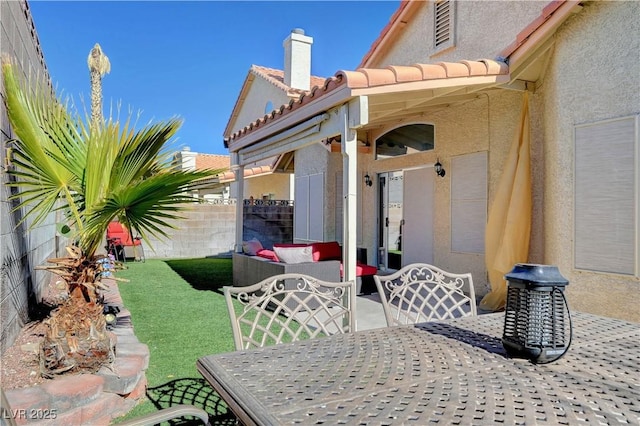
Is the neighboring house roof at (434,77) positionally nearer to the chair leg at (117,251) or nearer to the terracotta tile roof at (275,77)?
the chair leg at (117,251)

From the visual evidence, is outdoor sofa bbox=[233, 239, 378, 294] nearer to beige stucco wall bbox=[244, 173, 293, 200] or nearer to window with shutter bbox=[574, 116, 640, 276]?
window with shutter bbox=[574, 116, 640, 276]

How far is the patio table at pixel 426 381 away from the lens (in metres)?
1.64

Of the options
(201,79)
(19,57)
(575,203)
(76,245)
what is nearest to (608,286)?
(575,203)

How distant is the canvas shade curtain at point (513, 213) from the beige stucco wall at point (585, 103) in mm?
360

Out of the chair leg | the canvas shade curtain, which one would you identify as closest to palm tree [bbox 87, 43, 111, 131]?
the chair leg

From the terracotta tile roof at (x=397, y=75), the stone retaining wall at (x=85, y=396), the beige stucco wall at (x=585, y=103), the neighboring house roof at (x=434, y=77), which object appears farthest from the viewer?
the beige stucco wall at (x=585, y=103)

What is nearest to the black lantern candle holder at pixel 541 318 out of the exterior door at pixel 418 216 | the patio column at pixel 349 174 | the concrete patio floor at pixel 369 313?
the patio column at pixel 349 174

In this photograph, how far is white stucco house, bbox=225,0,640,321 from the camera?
19.1 feet

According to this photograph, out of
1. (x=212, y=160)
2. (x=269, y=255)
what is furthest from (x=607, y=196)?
(x=212, y=160)

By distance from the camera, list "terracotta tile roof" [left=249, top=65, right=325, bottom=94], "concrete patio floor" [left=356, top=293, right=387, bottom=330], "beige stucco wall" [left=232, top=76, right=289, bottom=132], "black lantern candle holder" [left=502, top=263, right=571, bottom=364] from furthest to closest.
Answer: "beige stucco wall" [left=232, top=76, right=289, bottom=132] → "terracotta tile roof" [left=249, top=65, right=325, bottom=94] → "concrete patio floor" [left=356, top=293, right=387, bottom=330] → "black lantern candle holder" [left=502, top=263, right=571, bottom=364]

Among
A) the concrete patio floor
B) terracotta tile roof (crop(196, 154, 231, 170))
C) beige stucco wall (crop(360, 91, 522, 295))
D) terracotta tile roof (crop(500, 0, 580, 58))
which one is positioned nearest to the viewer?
terracotta tile roof (crop(500, 0, 580, 58))

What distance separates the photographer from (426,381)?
1966 mm

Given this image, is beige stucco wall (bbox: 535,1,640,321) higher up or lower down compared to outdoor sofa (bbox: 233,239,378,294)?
higher up

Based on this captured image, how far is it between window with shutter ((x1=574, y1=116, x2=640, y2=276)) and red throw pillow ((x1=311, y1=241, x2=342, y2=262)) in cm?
452
